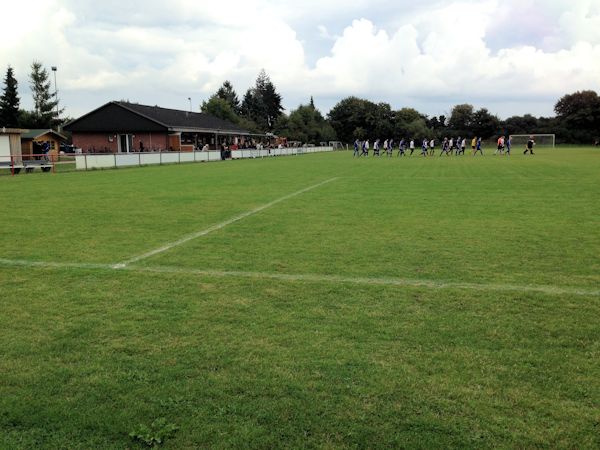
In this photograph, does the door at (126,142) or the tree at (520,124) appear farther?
the tree at (520,124)

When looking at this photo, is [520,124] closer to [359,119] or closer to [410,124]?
[410,124]

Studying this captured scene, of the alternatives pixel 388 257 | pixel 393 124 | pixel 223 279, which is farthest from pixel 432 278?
pixel 393 124

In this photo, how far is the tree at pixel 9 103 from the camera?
76.2 metres

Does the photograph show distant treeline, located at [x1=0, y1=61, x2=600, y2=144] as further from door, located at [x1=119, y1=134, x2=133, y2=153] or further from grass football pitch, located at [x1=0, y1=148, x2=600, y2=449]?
grass football pitch, located at [x1=0, y1=148, x2=600, y2=449]

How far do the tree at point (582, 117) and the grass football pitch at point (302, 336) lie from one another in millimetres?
89470

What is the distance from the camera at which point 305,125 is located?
9856 centimetres

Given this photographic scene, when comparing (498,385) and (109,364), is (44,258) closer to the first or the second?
(109,364)

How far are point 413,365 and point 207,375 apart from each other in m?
1.57

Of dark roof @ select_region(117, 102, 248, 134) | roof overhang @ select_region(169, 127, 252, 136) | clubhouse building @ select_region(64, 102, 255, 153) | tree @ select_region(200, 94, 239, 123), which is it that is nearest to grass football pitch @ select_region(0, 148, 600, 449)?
clubhouse building @ select_region(64, 102, 255, 153)

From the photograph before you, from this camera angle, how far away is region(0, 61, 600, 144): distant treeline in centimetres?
8306

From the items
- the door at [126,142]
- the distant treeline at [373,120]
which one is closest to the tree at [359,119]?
the distant treeline at [373,120]

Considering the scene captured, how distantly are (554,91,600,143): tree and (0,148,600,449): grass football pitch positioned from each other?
8947cm

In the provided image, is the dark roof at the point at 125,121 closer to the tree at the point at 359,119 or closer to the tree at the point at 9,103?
the tree at the point at 9,103

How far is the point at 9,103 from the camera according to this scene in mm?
78125
